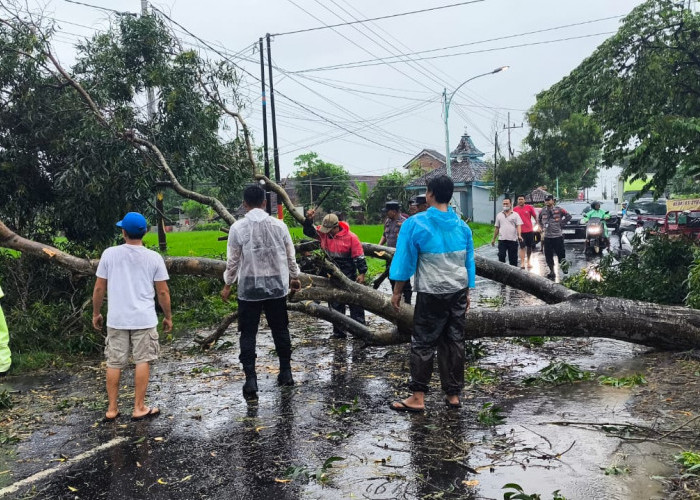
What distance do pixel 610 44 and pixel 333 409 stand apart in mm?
7669

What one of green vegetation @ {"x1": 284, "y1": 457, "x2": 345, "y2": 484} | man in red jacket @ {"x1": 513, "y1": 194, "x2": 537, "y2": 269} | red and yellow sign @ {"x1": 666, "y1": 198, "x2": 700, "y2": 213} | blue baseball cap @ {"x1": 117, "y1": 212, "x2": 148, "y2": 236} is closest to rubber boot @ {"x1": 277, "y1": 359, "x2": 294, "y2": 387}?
blue baseball cap @ {"x1": 117, "y1": 212, "x2": 148, "y2": 236}

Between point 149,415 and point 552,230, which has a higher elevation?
point 552,230

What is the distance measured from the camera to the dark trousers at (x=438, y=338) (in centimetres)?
492

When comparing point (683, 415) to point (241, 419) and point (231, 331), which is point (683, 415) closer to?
point (241, 419)

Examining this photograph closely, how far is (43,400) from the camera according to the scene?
6.05 m

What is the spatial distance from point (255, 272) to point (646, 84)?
6934 mm

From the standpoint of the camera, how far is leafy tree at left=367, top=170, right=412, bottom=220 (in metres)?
48.7

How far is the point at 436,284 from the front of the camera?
4910 millimetres

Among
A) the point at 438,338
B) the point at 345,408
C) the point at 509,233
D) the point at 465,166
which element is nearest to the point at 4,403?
the point at 345,408

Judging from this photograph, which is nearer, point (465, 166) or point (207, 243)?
point (207, 243)

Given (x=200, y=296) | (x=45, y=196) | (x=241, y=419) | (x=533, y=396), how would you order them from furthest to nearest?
(x=200, y=296), (x=45, y=196), (x=533, y=396), (x=241, y=419)

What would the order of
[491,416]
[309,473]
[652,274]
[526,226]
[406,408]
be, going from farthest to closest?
[526,226]
[652,274]
[406,408]
[491,416]
[309,473]

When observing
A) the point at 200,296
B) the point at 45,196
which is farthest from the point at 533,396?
the point at 45,196

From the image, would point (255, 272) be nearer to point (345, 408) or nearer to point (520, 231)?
point (345, 408)
